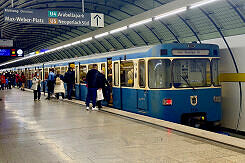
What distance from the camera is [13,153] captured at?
6125 millimetres

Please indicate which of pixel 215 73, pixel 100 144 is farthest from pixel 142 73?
pixel 100 144

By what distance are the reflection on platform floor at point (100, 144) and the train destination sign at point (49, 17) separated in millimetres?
5192

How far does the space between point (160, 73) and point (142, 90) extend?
0.97 metres

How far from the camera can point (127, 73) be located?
1184 centimetres

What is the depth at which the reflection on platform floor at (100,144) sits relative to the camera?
5.70m

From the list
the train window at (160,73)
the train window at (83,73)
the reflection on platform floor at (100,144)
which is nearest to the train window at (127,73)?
the train window at (160,73)

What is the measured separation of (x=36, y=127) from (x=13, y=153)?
2.80 meters

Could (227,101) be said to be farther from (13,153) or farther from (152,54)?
(13,153)

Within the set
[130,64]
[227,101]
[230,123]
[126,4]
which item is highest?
[126,4]

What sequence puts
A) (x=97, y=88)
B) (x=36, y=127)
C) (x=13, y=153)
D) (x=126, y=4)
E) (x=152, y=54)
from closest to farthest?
(x=13, y=153), (x=36, y=127), (x=152, y=54), (x=97, y=88), (x=126, y=4)

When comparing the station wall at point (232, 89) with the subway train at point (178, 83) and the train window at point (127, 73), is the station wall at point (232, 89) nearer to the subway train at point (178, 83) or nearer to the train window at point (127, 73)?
the subway train at point (178, 83)

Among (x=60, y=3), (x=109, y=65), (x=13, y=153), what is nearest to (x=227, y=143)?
(x=13, y=153)

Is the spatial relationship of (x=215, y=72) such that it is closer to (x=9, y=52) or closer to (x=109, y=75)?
(x=109, y=75)

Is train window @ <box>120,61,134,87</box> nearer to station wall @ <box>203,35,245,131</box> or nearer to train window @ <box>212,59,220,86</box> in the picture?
train window @ <box>212,59,220,86</box>
